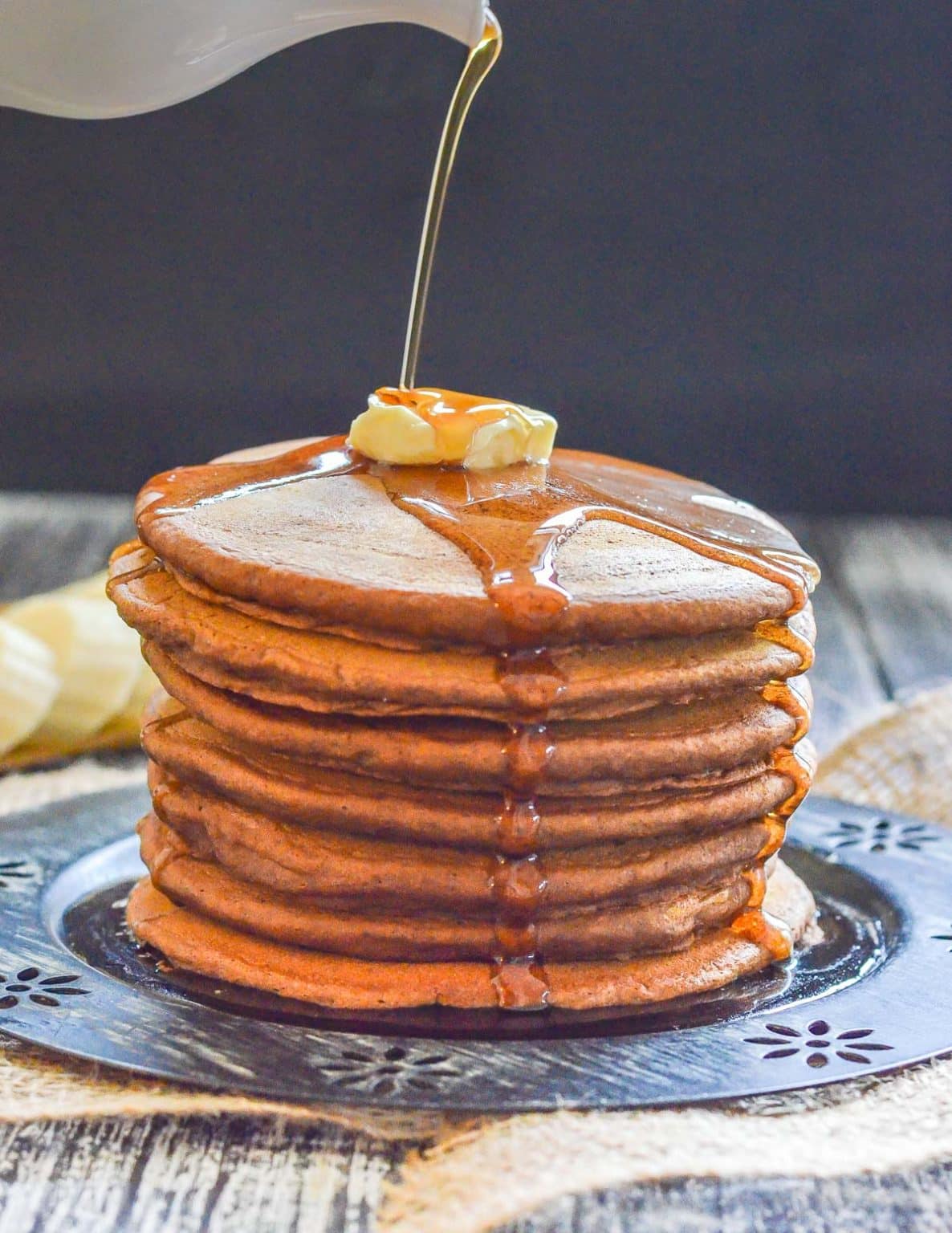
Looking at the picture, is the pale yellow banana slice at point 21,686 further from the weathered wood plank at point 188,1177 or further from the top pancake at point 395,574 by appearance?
the weathered wood plank at point 188,1177

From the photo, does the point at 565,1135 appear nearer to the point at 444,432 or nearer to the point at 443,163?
the point at 444,432

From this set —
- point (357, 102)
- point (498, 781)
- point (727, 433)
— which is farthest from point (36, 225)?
point (498, 781)

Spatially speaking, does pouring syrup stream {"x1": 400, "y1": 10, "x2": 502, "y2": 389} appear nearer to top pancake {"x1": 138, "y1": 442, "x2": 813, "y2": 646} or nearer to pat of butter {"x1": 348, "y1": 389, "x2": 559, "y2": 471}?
pat of butter {"x1": 348, "y1": 389, "x2": 559, "y2": 471}

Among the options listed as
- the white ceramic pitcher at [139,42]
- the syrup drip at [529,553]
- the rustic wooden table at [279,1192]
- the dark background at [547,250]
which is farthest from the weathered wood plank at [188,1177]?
the dark background at [547,250]

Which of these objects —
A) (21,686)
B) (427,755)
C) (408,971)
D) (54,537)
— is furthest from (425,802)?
(54,537)

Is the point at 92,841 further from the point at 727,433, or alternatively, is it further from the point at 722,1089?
the point at 727,433

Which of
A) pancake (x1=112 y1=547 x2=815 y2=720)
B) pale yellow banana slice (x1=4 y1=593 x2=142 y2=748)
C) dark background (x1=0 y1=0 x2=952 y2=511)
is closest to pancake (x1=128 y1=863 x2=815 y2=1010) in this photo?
pancake (x1=112 y1=547 x2=815 y2=720)
